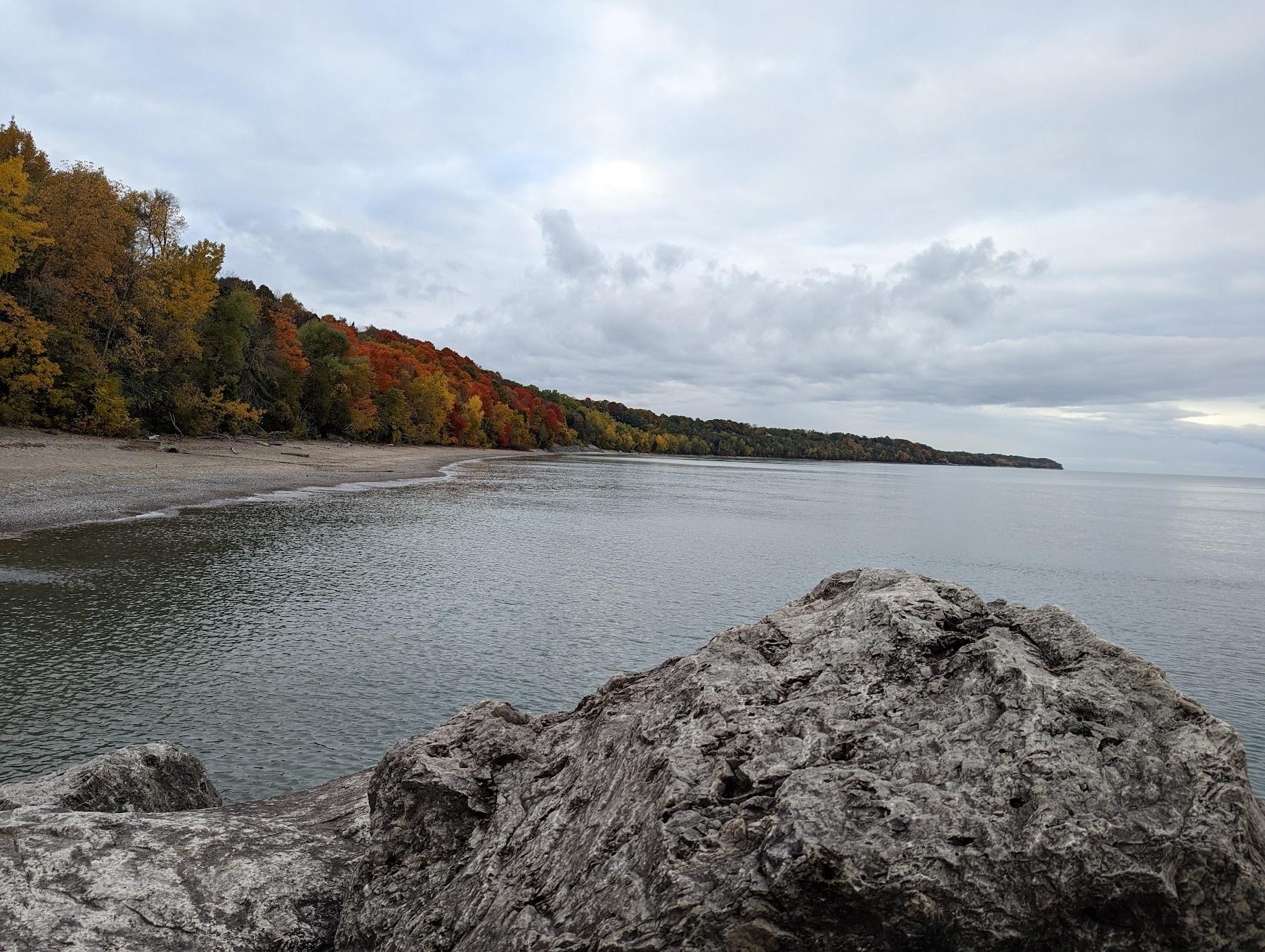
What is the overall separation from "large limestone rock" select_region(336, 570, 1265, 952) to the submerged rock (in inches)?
107

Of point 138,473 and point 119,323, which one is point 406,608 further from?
point 119,323

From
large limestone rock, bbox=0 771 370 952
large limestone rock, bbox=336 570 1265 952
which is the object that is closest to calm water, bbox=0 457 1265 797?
large limestone rock, bbox=0 771 370 952

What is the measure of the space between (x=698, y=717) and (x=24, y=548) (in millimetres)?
25186

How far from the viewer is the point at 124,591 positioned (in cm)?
1903

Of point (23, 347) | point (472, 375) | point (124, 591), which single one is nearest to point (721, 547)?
point (124, 591)

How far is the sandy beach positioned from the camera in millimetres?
28906

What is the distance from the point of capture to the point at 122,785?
658 centimetres

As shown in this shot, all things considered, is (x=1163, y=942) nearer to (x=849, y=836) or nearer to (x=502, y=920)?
(x=849, y=836)

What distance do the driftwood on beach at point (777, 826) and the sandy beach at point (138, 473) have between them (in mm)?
25166

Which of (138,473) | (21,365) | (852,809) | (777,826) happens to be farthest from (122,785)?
(21,365)

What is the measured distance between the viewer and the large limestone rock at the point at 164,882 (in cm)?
443

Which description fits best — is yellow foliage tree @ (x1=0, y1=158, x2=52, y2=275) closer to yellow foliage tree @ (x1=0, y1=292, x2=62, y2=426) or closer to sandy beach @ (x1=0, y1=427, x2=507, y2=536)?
yellow foliage tree @ (x1=0, y1=292, x2=62, y2=426)

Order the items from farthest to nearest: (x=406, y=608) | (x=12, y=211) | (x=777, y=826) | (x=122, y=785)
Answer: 1. (x=12, y=211)
2. (x=406, y=608)
3. (x=122, y=785)
4. (x=777, y=826)

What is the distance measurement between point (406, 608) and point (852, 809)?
728 inches
